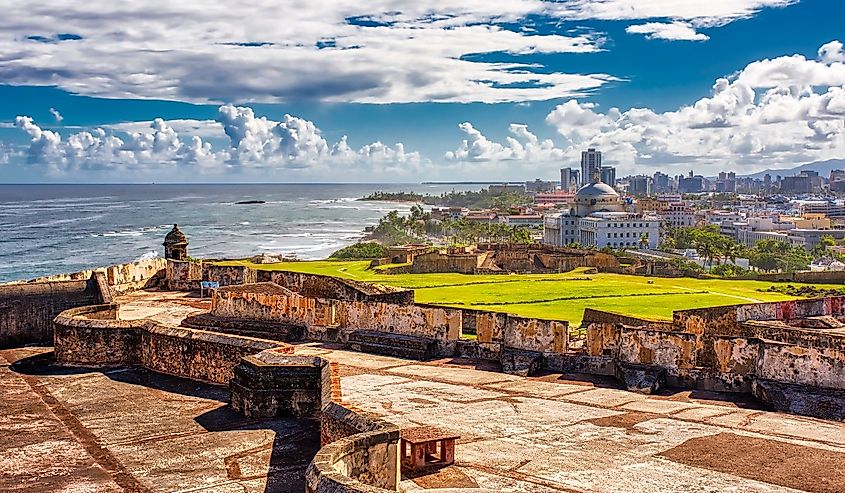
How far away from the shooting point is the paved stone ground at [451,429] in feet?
32.7

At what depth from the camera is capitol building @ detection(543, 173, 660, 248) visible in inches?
4988

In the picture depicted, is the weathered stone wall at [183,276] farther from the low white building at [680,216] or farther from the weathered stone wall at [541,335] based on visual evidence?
the low white building at [680,216]

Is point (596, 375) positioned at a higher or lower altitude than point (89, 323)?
lower

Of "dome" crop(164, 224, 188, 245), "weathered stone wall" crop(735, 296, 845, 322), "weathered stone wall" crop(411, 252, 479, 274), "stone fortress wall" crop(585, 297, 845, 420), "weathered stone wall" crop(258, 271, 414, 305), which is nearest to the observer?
"stone fortress wall" crop(585, 297, 845, 420)

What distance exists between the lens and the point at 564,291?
46.0 metres

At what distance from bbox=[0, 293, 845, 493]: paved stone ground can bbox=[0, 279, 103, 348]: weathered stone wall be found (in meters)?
0.68

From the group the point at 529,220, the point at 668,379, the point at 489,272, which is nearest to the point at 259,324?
the point at 668,379

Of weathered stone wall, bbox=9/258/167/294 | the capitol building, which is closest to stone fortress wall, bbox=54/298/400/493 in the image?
weathered stone wall, bbox=9/258/167/294

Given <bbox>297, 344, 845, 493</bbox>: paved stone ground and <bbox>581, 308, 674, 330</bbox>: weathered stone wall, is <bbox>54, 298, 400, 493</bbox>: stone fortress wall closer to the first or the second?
<bbox>297, 344, 845, 493</bbox>: paved stone ground

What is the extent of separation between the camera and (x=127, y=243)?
109 meters

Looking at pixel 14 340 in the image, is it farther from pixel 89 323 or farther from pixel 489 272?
pixel 489 272

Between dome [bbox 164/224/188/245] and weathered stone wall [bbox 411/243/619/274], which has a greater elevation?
dome [bbox 164/224/188/245]

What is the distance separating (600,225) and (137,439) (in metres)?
119

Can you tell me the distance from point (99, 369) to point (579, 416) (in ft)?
25.7
